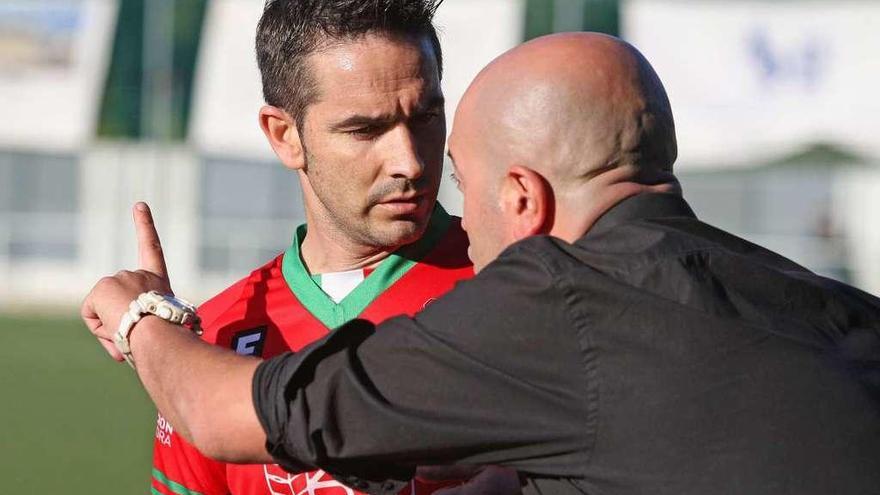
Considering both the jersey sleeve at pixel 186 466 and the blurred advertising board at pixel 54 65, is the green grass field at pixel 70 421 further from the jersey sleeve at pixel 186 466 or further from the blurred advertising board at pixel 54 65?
the blurred advertising board at pixel 54 65

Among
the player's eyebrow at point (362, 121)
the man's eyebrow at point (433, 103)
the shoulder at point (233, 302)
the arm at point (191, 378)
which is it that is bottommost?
the shoulder at point (233, 302)

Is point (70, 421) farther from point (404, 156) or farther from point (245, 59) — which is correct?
point (245, 59)

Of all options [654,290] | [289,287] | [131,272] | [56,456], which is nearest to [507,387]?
[654,290]

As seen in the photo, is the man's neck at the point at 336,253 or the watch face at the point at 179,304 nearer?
the watch face at the point at 179,304

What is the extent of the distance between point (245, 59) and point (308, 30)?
18441mm

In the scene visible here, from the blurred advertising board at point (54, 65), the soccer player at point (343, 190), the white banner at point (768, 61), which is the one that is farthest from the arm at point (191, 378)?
the blurred advertising board at point (54, 65)

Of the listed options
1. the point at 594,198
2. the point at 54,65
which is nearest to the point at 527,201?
the point at 594,198

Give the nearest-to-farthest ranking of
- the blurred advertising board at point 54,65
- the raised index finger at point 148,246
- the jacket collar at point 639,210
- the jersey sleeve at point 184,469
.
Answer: the jacket collar at point 639,210, the raised index finger at point 148,246, the jersey sleeve at point 184,469, the blurred advertising board at point 54,65

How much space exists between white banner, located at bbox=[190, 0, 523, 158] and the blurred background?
0.10ft

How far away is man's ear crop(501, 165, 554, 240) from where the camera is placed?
2434 mm

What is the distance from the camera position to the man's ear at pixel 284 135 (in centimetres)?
350

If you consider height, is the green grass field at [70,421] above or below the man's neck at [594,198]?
below

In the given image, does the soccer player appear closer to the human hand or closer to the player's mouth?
the player's mouth

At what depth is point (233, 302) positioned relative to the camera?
356 centimetres
